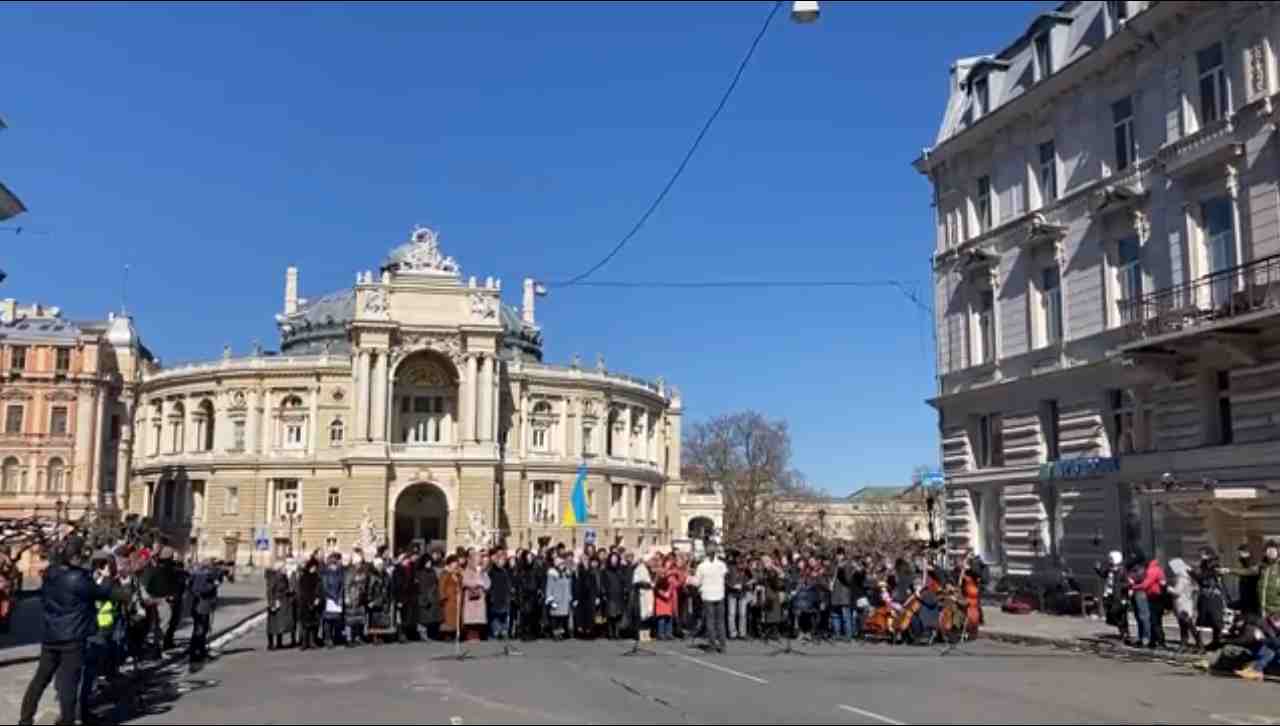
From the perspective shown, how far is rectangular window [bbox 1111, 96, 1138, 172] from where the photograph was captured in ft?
90.7

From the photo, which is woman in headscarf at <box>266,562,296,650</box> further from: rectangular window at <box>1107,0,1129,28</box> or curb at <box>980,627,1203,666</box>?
rectangular window at <box>1107,0,1129,28</box>

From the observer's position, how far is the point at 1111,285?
92.5 ft

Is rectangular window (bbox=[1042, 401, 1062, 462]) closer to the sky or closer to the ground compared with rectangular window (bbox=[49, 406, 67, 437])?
closer to the ground

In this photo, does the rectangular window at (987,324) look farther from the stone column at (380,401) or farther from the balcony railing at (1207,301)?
the stone column at (380,401)

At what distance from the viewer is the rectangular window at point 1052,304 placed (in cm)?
3033

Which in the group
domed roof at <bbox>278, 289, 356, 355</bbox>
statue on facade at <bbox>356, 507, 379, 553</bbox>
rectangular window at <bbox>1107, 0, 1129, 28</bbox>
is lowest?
statue on facade at <bbox>356, 507, 379, 553</bbox>

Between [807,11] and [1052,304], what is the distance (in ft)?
60.7

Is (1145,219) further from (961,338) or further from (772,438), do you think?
(772,438)

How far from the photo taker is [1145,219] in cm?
2703

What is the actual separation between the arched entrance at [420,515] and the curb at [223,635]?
42.9 meters

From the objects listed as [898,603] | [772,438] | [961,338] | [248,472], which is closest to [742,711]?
[898,603]

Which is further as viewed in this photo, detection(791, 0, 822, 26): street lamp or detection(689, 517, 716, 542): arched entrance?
detection(689, 517, 716, 542): arched entrance

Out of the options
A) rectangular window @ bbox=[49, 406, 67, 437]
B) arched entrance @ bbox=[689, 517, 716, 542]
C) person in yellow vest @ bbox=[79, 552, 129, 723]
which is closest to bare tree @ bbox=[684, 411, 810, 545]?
arched entrance @ bbox=[689, 517, 716, 542]

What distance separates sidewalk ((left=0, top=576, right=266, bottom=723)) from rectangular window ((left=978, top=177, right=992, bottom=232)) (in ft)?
76.8
